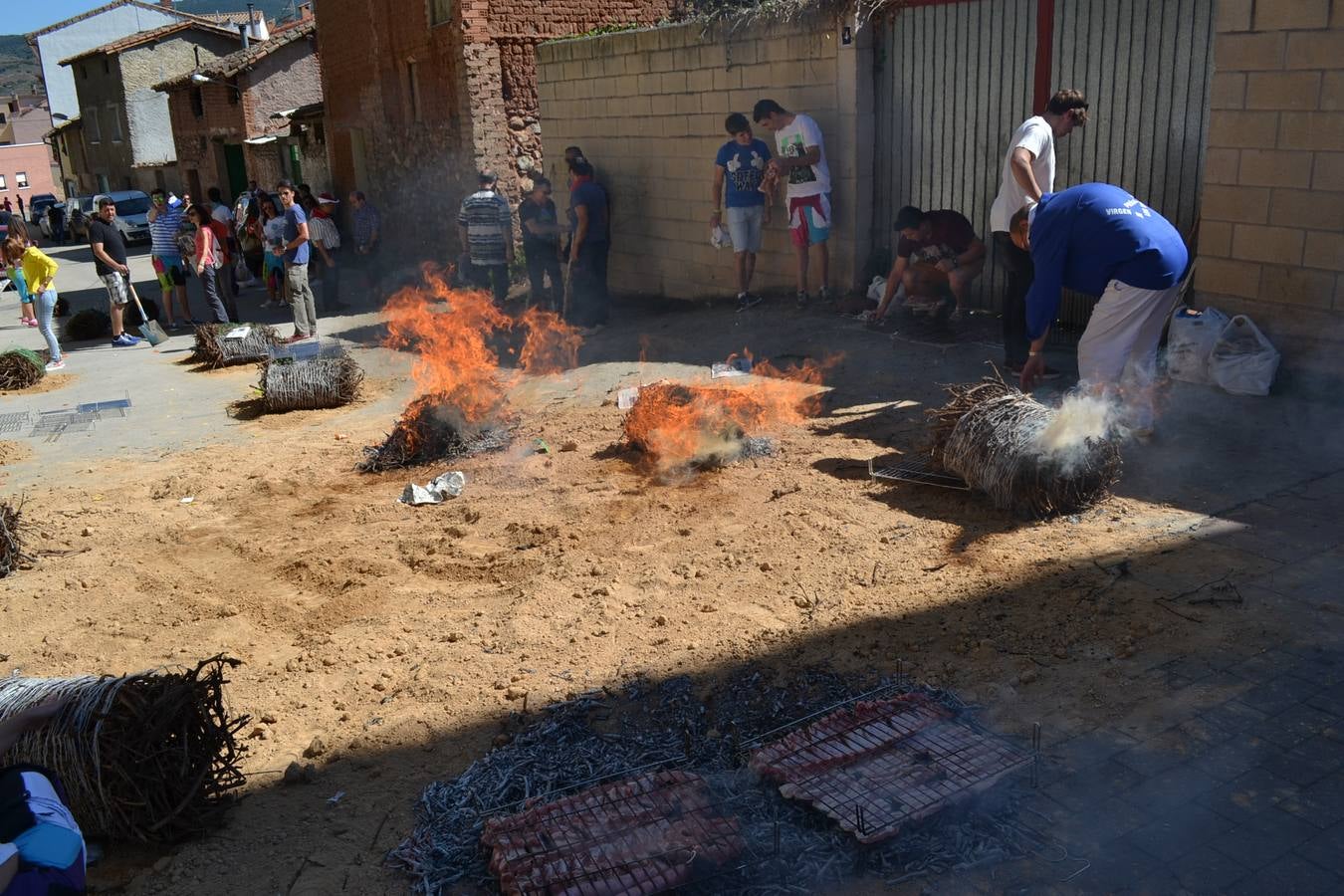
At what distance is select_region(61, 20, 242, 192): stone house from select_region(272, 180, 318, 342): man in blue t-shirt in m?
32.0

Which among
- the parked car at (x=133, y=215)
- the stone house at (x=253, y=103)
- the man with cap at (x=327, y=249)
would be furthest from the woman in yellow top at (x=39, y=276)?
the parked car at (x=133, y=215)

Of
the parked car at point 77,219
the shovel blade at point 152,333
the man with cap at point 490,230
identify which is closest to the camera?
the man with cap at point 490,230

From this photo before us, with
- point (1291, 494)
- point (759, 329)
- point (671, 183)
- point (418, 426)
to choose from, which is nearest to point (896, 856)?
point (1291, 494)

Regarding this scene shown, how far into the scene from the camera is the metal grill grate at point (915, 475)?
6379 millimetres

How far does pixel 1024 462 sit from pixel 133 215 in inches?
1527

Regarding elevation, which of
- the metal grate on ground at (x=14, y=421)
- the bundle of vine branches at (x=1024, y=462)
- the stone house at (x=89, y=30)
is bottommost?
the metal grate on ground at (x=14, y=421)

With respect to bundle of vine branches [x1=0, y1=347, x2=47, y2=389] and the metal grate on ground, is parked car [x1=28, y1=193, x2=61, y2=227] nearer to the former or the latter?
bundle of vine branches [x1=0, y1=347, x2=47, y2=389]

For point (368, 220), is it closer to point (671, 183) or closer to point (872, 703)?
point (671, 183)

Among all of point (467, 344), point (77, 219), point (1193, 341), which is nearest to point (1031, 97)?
point (1193, 341)

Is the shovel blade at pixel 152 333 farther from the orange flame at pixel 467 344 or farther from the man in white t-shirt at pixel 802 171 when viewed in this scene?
the man in white t-shirt at pixel 802 171

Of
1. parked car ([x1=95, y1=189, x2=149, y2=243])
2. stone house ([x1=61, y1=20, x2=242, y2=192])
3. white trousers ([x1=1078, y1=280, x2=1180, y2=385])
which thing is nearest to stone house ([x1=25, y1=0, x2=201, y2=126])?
stone house ([x1=61, y1=20, x2=242, y2=192])

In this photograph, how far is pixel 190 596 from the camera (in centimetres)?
620

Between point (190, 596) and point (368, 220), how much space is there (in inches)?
478

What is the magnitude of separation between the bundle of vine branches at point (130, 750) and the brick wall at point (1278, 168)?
707cm
